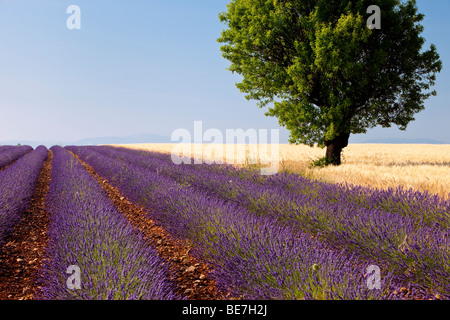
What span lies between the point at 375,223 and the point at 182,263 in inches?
96.3

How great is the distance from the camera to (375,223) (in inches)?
143

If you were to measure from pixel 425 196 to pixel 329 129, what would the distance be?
6.71 m

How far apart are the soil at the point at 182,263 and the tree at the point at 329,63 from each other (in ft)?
25.9

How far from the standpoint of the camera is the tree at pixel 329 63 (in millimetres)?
10844

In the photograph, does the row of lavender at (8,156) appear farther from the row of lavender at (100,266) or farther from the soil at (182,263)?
the row of lavender at (100,266)

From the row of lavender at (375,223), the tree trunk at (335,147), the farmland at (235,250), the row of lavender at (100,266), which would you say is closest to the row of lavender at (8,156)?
the farmland at (235,250)

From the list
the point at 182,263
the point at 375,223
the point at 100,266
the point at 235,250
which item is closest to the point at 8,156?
the point at 182,263

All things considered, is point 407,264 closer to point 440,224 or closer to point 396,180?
point 440,224

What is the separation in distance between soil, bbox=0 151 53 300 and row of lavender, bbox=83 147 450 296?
10.9 ft

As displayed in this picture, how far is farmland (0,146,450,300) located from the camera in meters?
2.36

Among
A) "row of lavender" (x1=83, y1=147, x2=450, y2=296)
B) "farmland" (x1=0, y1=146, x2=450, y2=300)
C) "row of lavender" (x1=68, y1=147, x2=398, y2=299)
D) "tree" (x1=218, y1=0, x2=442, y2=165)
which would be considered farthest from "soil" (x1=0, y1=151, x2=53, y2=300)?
"tree" (x1=218, y1=0, x2=442, y2=165)

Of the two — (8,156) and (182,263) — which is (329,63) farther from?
(8,156)

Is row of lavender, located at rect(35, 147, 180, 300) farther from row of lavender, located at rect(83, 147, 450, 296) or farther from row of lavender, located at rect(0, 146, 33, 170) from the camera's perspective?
row of lavender, located at rect(0, 146, 33, 170)
